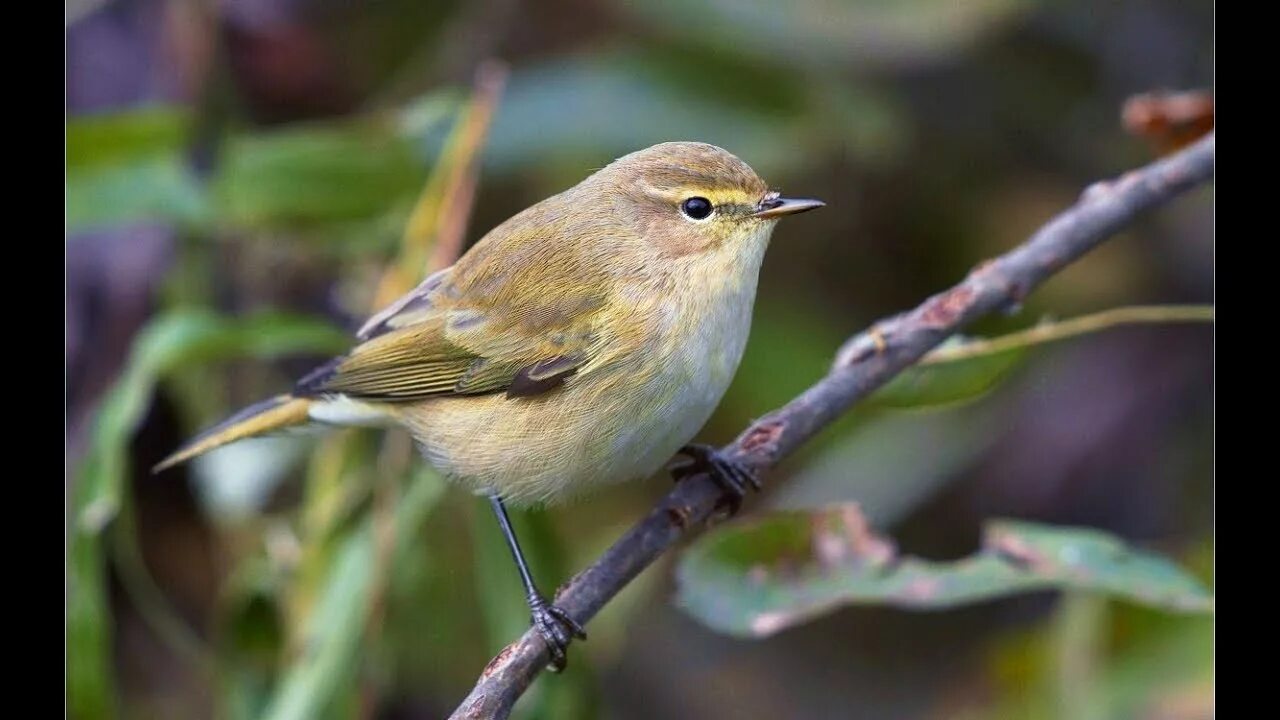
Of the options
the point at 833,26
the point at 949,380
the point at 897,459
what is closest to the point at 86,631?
the point at 949,380

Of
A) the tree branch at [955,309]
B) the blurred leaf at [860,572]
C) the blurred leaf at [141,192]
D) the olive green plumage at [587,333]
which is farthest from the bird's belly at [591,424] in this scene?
the blurred leaf at [141,192]

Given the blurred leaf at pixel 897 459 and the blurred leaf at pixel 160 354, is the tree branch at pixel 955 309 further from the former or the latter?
the blurred leaf at pixel 897 459

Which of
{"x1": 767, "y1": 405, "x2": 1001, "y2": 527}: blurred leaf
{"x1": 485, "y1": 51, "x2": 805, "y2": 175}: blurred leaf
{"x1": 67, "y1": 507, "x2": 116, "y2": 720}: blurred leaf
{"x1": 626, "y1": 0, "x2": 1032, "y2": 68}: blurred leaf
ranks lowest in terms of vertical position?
{"x1": 67, "y1": 507, "x2": 116, "y2": 720}: blurred leaf

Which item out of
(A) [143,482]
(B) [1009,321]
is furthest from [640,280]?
(A) [143,482]

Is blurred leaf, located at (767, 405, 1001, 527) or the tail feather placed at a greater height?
blurred leaf, located at (767, 405, 1001, 527)

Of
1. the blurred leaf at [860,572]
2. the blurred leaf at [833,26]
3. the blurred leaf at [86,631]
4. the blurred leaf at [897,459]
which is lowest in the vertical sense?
the blurred leaf at [86,631]

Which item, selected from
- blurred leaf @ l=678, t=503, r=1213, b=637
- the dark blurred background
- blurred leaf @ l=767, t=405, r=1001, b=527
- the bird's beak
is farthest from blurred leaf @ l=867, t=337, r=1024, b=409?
blurred leaf @ l=767, t=405, r=1001, b=527

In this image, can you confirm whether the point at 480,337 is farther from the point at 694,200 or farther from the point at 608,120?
the point at 608,120

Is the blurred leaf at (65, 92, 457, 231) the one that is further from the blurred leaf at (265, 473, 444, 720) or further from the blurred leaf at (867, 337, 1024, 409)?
the blurred leaf at (867, 337, 1024, 409)
